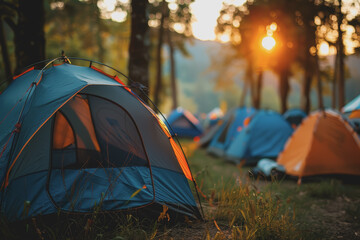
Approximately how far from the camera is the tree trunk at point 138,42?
19.0 ft

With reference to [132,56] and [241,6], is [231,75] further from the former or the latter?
[132,56]

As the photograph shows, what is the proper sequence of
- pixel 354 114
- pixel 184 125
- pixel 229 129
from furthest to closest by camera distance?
pixel 184 125 → pixel 229 129 → pixel 354 114

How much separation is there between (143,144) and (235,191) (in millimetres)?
1351

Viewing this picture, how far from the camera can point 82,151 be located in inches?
197

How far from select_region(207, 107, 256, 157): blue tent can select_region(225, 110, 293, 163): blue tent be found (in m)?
0.56

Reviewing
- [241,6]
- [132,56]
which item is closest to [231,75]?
[241,6]

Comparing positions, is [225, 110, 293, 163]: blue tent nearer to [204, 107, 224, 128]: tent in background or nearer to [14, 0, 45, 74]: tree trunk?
[14, 0, 45, 74]: tree trunk

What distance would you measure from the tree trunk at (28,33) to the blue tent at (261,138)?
5.37 meters

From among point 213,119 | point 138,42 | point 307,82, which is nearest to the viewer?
point 138,42

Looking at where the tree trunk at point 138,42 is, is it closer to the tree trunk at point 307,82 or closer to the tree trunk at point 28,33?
the tree trunk at point 28,33

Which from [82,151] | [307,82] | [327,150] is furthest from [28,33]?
[307,82]

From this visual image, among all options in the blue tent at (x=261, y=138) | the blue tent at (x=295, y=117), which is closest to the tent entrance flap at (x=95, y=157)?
the blue tent at (x=261, y=138)

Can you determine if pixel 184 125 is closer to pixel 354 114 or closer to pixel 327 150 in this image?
pixel 327 150

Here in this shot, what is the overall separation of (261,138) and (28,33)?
19.7 ft
